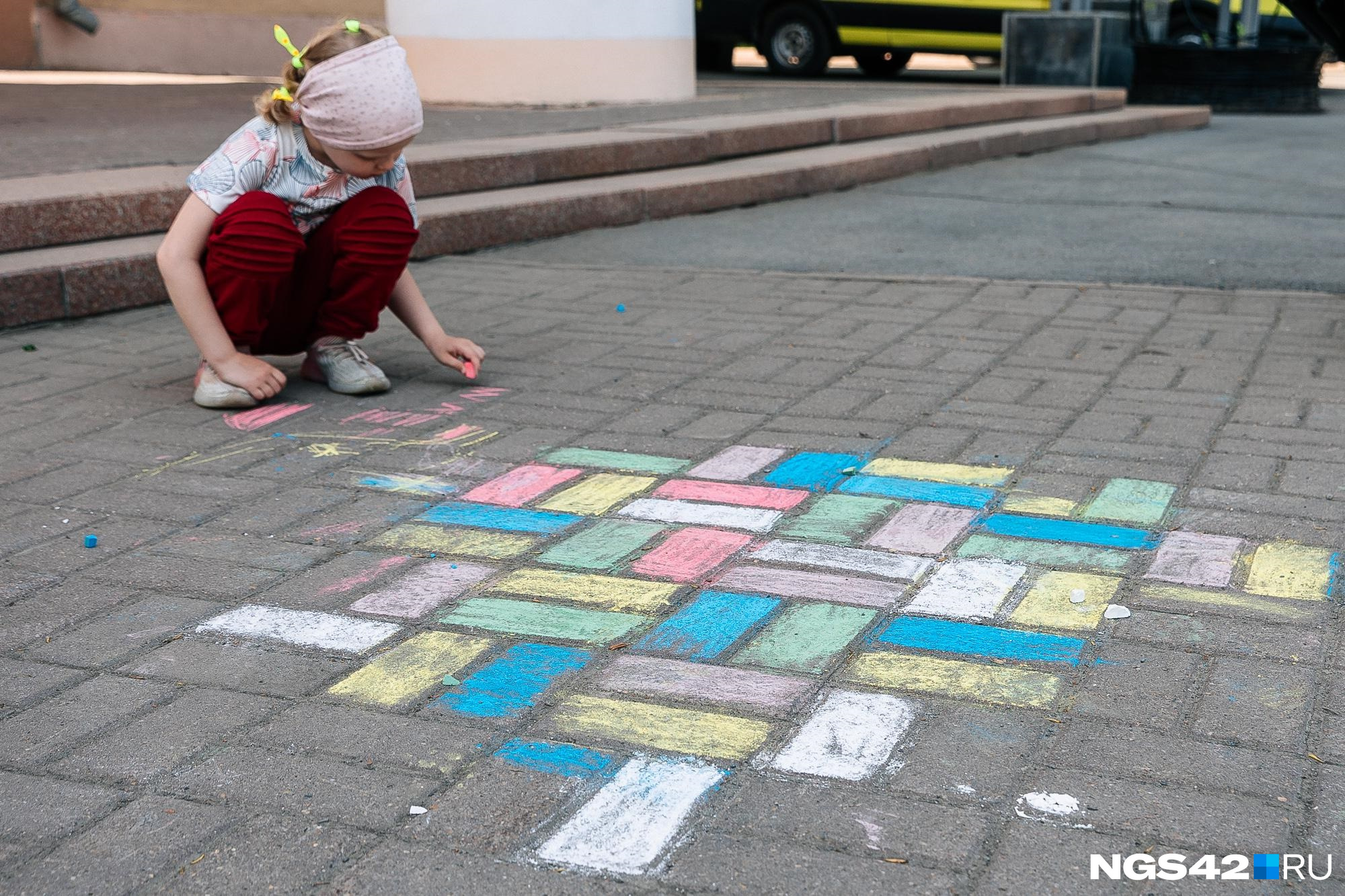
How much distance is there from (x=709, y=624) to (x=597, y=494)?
0.71 meters

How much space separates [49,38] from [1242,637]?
41.2ft

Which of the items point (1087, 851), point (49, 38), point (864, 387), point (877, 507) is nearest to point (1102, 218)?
point (864, 387)

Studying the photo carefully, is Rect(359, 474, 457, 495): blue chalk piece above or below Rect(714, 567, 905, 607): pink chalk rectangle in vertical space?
above

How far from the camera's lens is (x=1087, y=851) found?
1714 mm

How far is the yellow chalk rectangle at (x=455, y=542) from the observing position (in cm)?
270

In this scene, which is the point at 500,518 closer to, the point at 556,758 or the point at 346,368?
the point at 556,758

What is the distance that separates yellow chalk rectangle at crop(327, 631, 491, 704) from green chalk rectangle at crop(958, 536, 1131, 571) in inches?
37.5

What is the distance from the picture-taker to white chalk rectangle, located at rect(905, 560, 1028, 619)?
2410mm

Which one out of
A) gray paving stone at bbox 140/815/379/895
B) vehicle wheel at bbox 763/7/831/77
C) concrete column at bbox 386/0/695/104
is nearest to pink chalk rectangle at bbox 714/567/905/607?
gray paving stone at bbox 140/815/379/895

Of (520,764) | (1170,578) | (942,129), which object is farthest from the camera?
(942,129)

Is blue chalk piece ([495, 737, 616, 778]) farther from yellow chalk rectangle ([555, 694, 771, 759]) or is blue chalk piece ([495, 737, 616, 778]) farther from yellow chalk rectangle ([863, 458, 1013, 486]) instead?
yellow chalk rectangle ([863, 458, 1013, 486])

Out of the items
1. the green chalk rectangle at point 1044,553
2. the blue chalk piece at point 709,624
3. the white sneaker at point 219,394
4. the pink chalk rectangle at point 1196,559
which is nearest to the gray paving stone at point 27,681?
the blue chalk piece at point 709,624

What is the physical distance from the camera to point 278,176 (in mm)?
3619

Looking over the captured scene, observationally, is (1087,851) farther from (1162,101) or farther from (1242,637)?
(1162,101)
